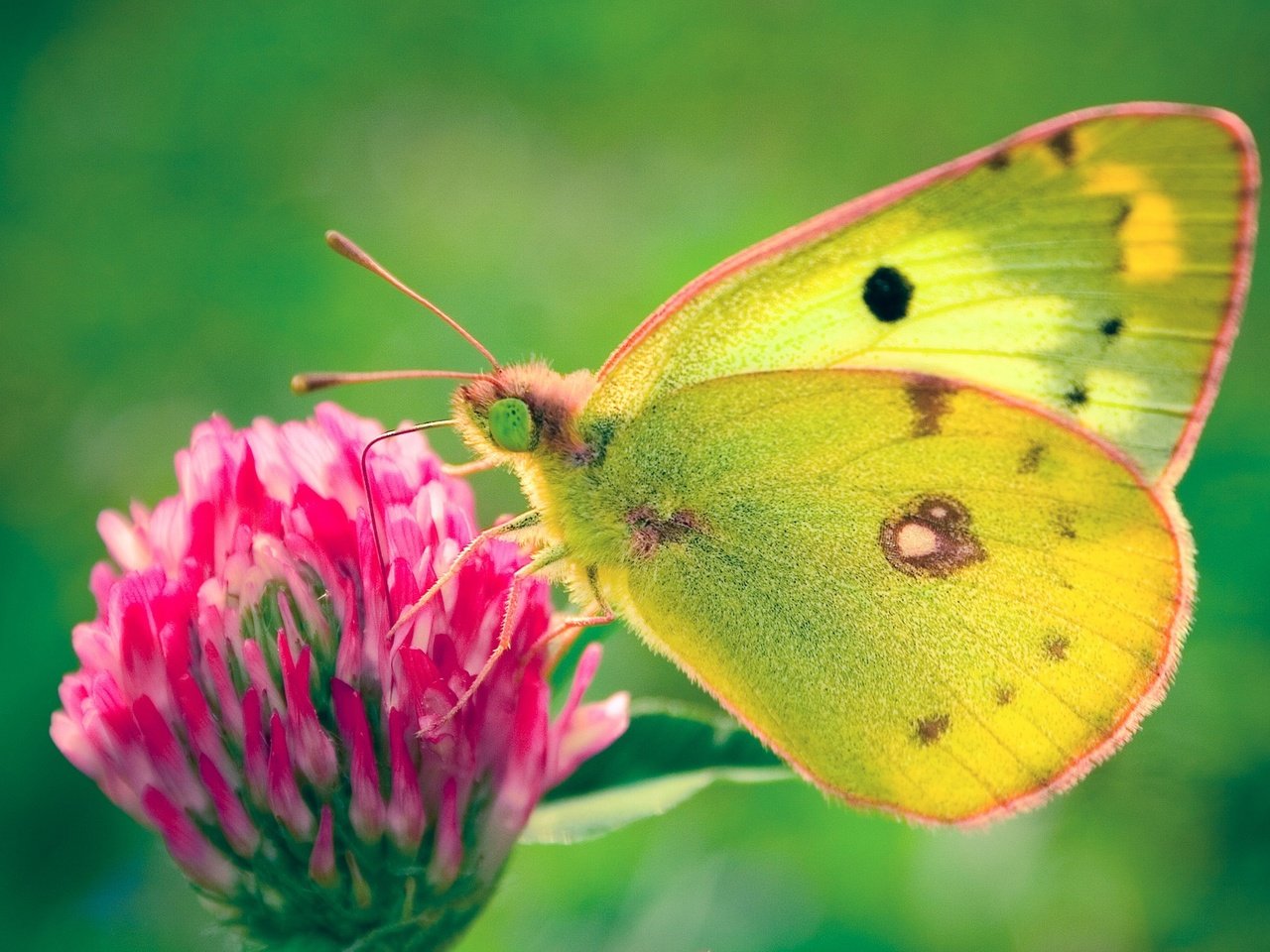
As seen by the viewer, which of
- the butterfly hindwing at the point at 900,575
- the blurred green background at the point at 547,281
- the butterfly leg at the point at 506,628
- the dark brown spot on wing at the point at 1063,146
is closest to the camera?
the butterfly leg at the point at 506,628

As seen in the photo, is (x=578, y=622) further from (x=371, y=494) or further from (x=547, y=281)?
(x=547, y=281)

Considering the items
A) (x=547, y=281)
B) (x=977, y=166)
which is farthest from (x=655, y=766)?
(x=547, y=281)

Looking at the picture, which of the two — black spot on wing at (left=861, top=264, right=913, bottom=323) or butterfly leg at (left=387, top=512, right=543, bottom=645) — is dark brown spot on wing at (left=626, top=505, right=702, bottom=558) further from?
black spot on wing at (left=861, top=264, right=913, bottom=323)

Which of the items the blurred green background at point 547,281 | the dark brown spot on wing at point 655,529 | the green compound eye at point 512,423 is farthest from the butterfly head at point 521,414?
the blurred green background at point 547,281

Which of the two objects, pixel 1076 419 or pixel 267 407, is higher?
pixel 267 407

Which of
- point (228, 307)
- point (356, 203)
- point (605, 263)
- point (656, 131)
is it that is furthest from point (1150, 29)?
point (228, 307)

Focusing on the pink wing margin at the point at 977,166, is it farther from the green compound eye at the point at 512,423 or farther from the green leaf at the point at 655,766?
the green leaf at the point at 655,766

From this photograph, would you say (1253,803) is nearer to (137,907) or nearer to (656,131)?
(137,907)
